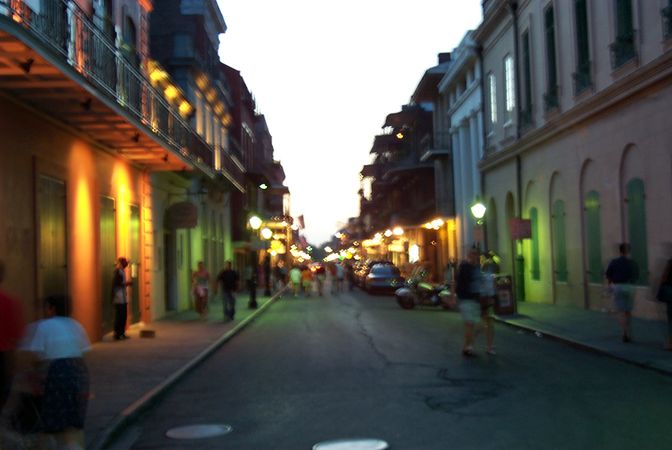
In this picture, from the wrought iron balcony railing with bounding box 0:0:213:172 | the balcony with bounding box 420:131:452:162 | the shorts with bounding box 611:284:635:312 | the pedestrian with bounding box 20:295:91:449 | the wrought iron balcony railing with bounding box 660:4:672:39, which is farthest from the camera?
the balcony with bounding box 420:131:452:162

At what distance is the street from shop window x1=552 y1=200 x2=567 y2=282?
8.29 m

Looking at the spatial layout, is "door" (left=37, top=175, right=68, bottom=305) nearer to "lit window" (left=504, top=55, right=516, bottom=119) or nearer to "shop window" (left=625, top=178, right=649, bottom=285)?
"shop window" (left=625, top=178, right=649, bottom=285)

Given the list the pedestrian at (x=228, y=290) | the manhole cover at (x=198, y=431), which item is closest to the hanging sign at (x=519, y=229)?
the pedestrian at (x=228, y=290)

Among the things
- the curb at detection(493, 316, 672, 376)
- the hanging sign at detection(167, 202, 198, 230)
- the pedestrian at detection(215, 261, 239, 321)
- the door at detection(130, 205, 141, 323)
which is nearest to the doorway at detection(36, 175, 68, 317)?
the door at detection(130, 205, 141, 323)

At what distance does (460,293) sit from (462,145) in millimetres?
26197

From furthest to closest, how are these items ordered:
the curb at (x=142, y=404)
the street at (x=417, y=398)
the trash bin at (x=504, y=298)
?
the trash bin at (x=504, y=298) → the curb at (x=142, y=404) → the street at (x=417, y=398)

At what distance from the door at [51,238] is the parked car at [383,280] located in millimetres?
23235

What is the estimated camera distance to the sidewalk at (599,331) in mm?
12477

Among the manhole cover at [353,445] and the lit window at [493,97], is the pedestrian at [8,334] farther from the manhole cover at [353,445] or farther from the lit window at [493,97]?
the lit window at [493,97]

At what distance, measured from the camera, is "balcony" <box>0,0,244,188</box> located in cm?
1016

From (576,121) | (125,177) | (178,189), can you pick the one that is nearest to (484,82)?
(576,121)

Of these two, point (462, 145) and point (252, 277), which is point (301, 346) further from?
point (462, 145)

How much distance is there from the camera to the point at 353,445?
734cm

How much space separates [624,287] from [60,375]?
10.8 m
